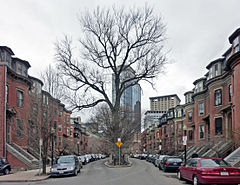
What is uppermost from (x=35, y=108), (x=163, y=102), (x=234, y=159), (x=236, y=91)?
(x=163, y=102)

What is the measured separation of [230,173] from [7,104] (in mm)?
23325

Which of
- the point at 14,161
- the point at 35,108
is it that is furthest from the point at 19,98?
the point at 35,108

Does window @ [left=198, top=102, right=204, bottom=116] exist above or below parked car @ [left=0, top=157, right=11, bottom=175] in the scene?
above

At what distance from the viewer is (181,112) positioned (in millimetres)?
60938

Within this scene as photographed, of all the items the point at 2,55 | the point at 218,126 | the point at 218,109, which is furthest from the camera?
the point at 218,109

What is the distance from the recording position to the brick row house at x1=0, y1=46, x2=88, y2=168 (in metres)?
21.4

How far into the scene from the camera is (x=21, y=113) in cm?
3206

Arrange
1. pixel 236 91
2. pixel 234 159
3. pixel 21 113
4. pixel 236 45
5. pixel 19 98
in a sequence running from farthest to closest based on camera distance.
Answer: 1. pixel 19 98
2. pixel 21 113
3. pixel 236 45
4. pixel 236 91
5. pixel 234 159

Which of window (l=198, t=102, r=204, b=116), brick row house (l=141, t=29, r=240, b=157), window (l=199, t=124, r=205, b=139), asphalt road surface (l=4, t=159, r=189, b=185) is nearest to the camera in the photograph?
asphalt road surface (l=4, t=159, r=189, b=185)

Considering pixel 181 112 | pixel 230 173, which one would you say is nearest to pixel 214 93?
pixel 230 173

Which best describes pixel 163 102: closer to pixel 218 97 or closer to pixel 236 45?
pixel 218 97

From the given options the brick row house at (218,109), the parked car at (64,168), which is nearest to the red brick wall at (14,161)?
the parked car at (64,168)

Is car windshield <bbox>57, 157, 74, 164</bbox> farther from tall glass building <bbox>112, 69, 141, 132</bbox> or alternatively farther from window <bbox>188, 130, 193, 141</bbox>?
window <bbox>188, 130, 193, 141</bbox>

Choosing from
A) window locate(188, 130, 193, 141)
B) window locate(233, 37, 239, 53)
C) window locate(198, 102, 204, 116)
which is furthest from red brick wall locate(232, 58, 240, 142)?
window locate(188, 130, 193, 141)
